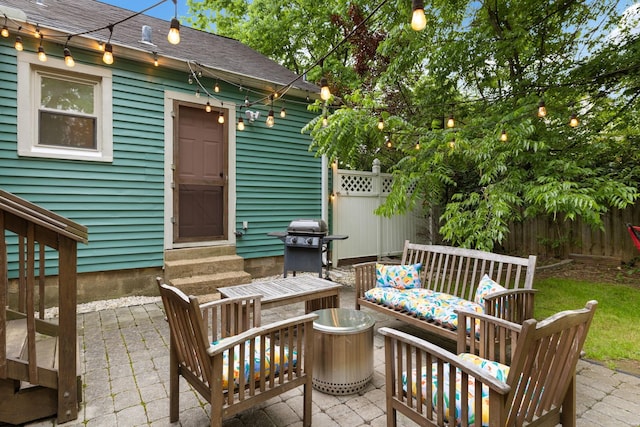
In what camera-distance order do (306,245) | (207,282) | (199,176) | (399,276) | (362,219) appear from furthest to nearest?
(362,219), (199,176), (306,245), (207,282), (399,276)

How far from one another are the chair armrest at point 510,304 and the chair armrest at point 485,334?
18 centimetres

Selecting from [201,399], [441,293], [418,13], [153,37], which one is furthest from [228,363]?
[153,37]

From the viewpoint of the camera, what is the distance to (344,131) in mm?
4336

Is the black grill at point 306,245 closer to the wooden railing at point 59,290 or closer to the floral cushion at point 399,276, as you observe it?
the floral cushion at point 399,276

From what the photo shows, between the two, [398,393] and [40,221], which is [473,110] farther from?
[40,221]

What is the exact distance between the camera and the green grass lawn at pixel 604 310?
290 cm

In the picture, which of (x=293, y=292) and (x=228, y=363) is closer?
(x=228, y=363)

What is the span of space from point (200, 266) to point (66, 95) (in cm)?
294

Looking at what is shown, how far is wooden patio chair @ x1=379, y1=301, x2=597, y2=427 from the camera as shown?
1.25 m

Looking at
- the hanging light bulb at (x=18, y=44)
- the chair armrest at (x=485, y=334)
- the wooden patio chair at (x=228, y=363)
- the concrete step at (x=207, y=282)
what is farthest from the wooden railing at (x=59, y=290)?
the hanging light bulb at (x=18, y=44)

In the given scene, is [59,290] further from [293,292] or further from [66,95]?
[66,95]

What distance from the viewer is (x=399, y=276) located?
134 inches

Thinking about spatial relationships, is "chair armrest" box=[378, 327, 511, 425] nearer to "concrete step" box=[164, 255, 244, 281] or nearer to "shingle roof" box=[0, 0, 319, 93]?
"concrete step" box=[164, 255, 244, 281]

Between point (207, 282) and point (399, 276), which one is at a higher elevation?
point (399, 276)
